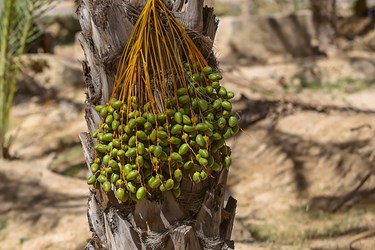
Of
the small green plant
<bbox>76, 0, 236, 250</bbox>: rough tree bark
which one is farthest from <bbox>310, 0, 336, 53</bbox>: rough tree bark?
<bbox>76, 0, 236, 250</bbox>: rough tree bark

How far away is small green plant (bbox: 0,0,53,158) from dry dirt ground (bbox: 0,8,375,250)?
695 millimetres

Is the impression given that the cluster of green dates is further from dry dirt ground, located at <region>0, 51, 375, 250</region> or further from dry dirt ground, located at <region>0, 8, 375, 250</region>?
dry dirt ground, located at <region>0, 8, 375, 250</region>

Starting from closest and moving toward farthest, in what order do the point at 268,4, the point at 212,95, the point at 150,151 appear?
1. the point at 150,151
2. the point at 212,95
3. the point at 268,4

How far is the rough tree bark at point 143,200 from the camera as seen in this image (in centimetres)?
201

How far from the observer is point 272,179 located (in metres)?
5.63

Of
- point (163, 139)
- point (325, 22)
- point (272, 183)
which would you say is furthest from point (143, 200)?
point (325, 22)

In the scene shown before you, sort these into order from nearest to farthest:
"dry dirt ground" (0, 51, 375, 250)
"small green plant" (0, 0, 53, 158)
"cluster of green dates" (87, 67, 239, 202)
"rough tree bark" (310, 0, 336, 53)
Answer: "cluster of green dates" (87, 67, 239, 202), "dry dirt ground" (0, 51, 375, 250), "small green plant" (0, 0, 53, 158), "rough tree bark" (310, 0, 336, 53)

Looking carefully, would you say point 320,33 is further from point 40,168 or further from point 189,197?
point 189,197

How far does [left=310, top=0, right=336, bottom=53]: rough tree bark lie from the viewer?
10125mm

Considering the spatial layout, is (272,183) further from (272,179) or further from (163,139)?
(163,139)

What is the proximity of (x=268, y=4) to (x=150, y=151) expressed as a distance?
62.1ft

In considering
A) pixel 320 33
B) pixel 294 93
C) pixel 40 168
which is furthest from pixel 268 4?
pixel 40 168

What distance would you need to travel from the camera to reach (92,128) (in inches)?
85.0

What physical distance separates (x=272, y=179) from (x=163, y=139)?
3866mm
